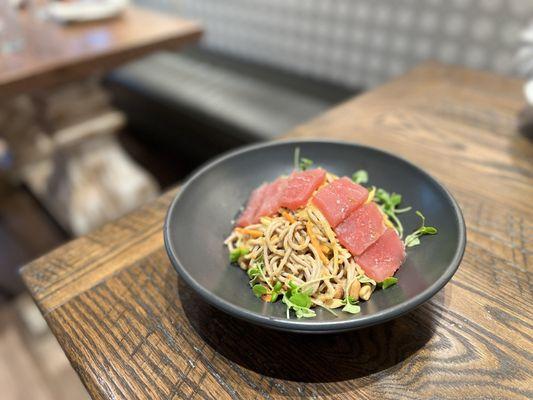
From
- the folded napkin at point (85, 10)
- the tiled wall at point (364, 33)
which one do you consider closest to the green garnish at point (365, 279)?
the tiled wall at point (364, 33)

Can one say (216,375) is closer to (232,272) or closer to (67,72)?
(232,272)

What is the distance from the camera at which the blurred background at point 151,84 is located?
182 cm

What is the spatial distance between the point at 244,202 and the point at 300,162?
0.17m

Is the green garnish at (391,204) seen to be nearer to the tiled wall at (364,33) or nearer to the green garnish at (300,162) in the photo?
the green garnish at (300,162)

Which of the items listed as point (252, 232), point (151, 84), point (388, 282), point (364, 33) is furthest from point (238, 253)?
point (151, 84)

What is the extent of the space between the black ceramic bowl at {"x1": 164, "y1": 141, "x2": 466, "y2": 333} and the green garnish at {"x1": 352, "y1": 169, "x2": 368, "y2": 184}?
0.04 ft

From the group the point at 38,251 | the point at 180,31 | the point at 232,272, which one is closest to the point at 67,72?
the point at 180,31

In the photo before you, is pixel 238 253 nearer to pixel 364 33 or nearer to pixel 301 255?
pixel 301 255

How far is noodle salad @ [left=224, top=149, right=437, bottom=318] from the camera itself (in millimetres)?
688

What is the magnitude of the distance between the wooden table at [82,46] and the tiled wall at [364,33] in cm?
82

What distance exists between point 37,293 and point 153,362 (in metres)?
0.29

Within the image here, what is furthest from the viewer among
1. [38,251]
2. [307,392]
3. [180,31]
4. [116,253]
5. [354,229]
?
[38,251]

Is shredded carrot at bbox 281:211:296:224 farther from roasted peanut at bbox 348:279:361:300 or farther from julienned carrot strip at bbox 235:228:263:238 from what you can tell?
roasted peanut at bbox 348:279:361:300

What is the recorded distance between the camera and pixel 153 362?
26.3 inches
